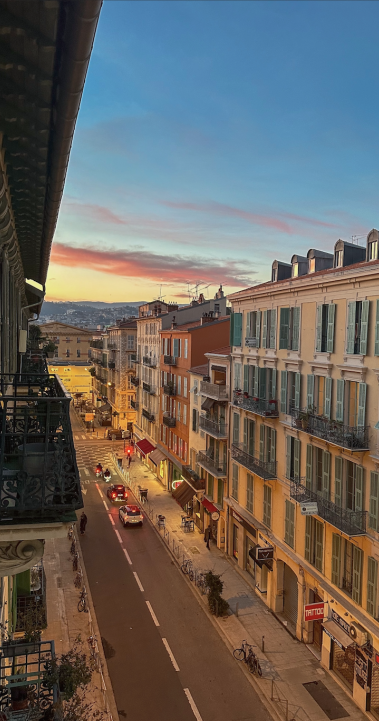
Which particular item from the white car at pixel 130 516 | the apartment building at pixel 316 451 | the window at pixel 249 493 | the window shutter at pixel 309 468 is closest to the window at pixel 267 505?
the apartment building at pixel 316 451

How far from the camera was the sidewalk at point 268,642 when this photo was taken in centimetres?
1786

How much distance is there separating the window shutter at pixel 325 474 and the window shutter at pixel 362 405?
277 cm

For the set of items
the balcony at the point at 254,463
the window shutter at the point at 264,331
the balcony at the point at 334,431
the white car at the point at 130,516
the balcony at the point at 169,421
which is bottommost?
the white car at the point at 130,516

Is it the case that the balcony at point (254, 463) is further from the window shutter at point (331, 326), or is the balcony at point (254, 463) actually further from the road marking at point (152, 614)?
the road marking at point (152, 614)

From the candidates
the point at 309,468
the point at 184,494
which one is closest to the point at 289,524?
the point at 309,468

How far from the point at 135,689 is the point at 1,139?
64.3 ft

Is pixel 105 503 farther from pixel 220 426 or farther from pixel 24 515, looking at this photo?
pixel 24 515

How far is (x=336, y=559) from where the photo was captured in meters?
19.4

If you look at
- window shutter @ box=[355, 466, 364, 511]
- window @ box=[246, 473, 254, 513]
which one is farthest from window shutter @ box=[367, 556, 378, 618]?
window @ box=[246, 473, 254, 513]

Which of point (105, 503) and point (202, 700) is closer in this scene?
point (202, 700)

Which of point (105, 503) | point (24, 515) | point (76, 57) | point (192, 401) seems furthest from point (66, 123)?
point (105, 503)

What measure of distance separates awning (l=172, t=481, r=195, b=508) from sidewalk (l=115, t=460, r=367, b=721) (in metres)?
2.19

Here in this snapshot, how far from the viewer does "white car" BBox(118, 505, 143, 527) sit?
115 feet

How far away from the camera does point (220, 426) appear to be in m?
31.8
